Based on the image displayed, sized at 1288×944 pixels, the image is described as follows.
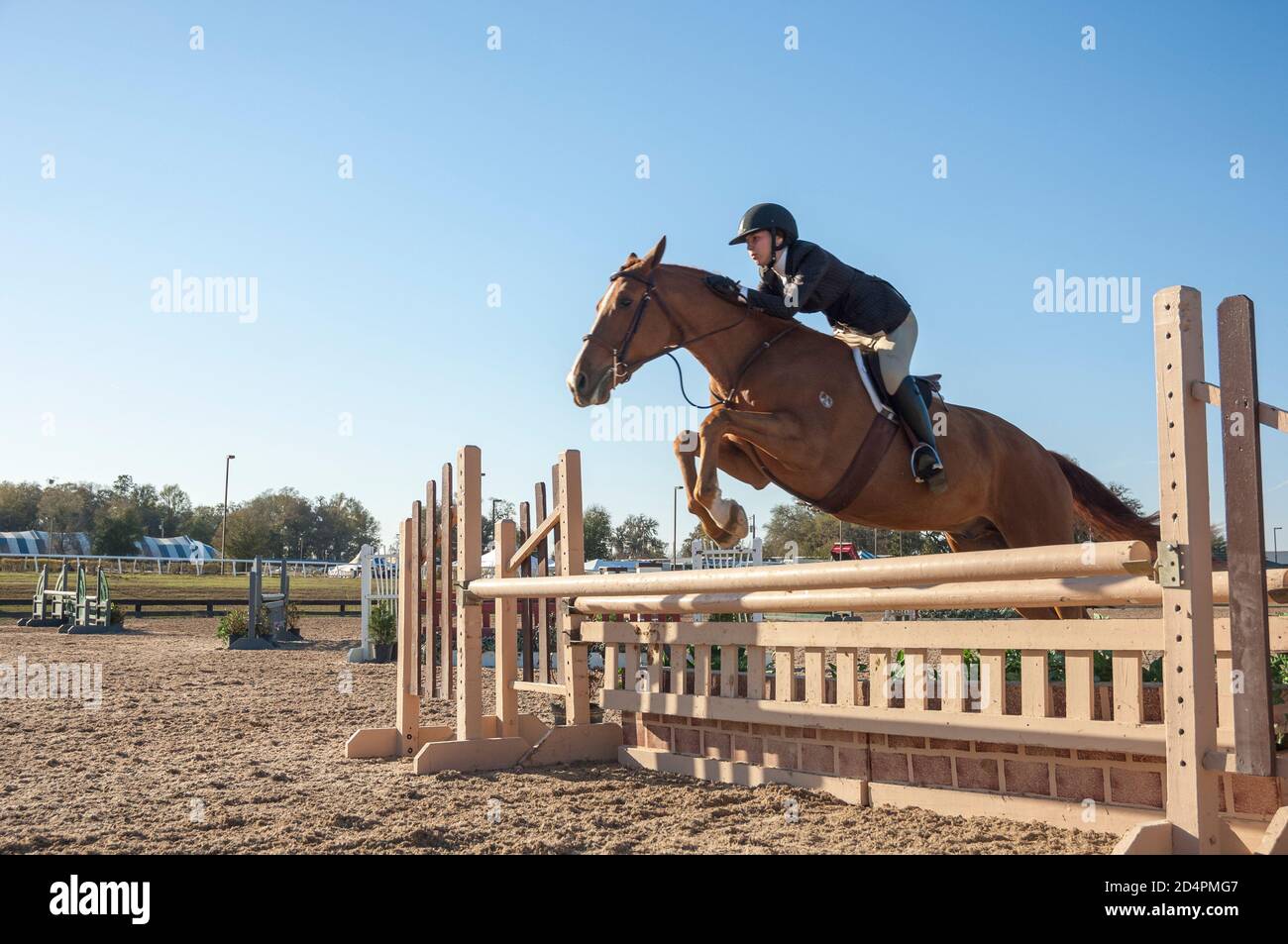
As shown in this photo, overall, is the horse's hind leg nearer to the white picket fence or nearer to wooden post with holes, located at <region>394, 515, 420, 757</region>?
wooden post with holes, located at <region>394, 515, 420, 757</region>

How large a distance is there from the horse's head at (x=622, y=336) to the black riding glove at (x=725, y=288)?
0.25 metres

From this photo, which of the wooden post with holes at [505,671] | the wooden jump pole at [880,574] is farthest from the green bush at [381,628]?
the wooden jump pole at [880,574]

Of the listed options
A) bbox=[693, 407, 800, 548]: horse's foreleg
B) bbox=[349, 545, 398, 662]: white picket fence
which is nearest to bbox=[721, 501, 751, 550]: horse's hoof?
bbox=[693, 407, 800, 548]: horse's foreleg

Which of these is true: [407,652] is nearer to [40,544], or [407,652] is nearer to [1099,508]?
[1099,508]

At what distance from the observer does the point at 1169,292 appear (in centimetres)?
262

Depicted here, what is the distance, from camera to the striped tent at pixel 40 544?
52000mm

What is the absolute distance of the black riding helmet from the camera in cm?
445

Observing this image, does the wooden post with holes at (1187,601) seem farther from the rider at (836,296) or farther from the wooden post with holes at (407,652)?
the wooden post with holes at (407,652)

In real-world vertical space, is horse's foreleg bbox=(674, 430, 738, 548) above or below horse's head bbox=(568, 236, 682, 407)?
below

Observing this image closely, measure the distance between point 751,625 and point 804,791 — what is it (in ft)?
2.35

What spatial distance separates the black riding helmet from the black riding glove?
211mm
